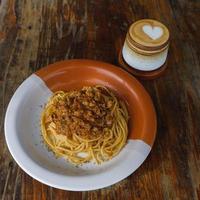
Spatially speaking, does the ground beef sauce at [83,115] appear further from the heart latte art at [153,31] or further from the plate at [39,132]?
the heart latte art at [153,31]

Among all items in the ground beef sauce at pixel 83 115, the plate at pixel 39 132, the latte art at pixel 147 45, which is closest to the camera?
the plate at pixel 39 132

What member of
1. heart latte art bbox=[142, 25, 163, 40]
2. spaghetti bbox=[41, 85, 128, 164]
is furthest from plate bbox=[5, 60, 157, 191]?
heart latte art bbox=[142, 25, 163, 40]

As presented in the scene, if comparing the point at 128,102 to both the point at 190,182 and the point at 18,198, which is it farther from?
the point at 18,198

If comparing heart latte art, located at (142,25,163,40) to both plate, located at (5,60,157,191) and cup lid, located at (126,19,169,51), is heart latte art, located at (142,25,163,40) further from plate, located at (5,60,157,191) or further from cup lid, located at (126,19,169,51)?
plate, located at (5,60,157,191)

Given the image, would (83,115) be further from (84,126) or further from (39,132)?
(39,132)

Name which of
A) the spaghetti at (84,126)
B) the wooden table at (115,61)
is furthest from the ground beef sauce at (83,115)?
the wooden table at (115,61)

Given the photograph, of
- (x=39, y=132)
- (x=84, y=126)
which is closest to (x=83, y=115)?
(x=84, y=126)
